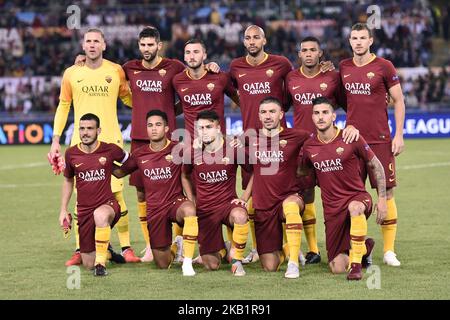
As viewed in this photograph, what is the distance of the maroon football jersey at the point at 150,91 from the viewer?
972 cm

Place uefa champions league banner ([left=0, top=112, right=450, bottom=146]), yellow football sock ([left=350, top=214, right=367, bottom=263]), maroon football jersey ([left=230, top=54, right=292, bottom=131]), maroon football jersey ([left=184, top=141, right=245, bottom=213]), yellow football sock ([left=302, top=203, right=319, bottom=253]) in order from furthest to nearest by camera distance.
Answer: uefa champions league banner ([left=0, top=112, right=450, bottom=146]) → maroon football jersey ([left=230, top=54, right=292, bottom=131]) → yellow football sock ([left=302, top=203, right=319, bottom=253]) → maroon football jersey ([left=184, top=141, right=245, bottom=213]) → yellow football sock ([left=350, top=214, right=367, bottom=263])

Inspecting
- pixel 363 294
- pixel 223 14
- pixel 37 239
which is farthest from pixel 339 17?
pixel 363 294

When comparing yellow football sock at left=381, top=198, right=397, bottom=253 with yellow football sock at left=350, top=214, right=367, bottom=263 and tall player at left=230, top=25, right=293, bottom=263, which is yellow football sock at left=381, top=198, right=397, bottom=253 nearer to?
yellow football sock at left=350, top=214, right=367, bottom=263

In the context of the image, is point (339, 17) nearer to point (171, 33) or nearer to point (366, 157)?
point (171, 33)

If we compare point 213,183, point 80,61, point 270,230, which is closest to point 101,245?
point 213,183

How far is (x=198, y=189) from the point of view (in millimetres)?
9086

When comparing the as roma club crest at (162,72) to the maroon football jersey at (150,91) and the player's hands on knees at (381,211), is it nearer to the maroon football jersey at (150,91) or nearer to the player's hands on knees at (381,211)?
the maroon football jersey at (150,91)

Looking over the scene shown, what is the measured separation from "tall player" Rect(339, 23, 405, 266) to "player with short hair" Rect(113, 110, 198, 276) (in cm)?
169

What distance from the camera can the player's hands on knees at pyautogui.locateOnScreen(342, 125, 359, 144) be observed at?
28.3 feet

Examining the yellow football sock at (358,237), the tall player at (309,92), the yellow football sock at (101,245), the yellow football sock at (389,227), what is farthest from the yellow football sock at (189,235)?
the yellow football sock at (389,227)

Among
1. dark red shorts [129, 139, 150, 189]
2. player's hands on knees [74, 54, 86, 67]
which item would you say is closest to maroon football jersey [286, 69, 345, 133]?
dark red shorts [129, 139, 150, 189]

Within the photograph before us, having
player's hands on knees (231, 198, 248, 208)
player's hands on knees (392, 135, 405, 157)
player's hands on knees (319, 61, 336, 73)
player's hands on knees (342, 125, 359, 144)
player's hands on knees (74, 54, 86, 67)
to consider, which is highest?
player's hands on knees (74, 54, 86, 67)

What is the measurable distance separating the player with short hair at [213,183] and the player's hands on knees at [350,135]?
967mm

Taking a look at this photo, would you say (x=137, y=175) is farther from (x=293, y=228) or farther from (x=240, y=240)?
(x=293, y=228)
